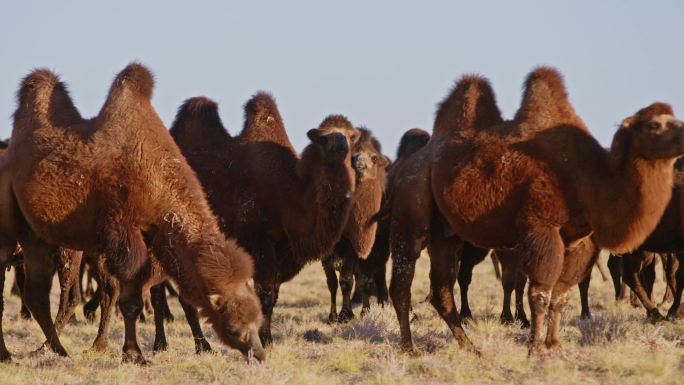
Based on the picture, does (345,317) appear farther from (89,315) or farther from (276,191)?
(276,191)

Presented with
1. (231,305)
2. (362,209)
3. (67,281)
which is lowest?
(231,305)

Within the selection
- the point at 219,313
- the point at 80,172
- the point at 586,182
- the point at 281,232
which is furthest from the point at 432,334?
the point at 80,172

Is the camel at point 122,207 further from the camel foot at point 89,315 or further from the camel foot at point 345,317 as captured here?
the camel foot at point 345,317

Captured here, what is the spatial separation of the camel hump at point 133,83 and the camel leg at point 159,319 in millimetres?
2448

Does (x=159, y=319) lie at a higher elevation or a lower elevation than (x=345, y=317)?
higher

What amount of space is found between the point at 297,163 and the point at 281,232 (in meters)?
0.87

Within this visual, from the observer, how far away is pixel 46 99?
1209cm

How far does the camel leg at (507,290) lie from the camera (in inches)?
611

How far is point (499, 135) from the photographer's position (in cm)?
1163

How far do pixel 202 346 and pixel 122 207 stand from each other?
7.77 feet

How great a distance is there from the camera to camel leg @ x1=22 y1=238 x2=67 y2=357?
1179cm

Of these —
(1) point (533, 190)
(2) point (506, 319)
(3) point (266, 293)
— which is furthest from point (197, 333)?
(2) point (506, 319)

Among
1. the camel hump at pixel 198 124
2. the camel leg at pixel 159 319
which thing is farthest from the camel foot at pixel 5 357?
the camel hump at pixel 198 124

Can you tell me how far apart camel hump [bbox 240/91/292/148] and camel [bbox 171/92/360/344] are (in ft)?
0.04
